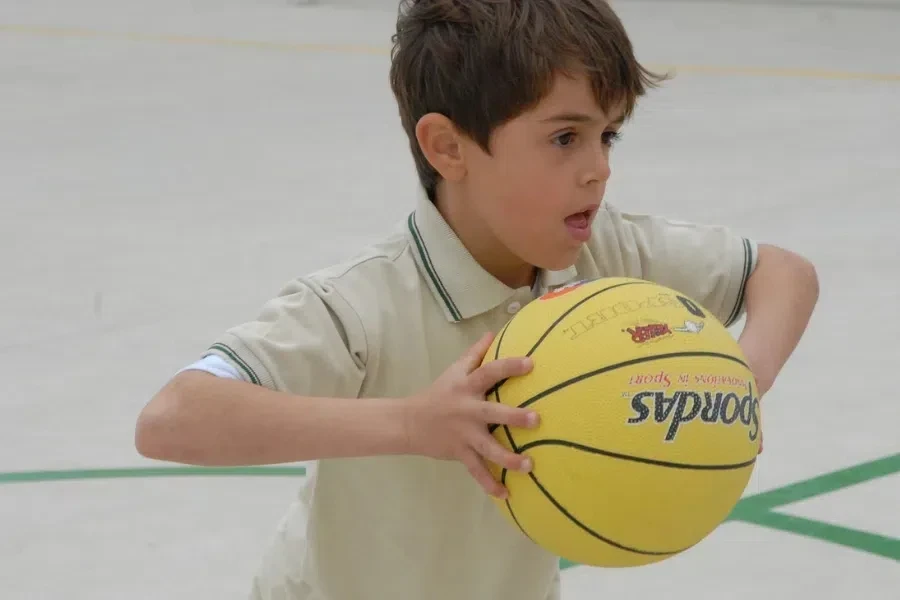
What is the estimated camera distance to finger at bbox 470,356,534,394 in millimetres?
1365

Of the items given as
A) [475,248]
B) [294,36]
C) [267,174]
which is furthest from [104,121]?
[475,248]

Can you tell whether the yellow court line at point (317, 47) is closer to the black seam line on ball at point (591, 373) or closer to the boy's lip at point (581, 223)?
the boy's lip at point (581, 223)

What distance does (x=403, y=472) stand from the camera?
1693mm

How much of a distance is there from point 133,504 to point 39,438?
0.38m

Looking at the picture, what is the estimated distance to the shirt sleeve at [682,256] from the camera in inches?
71.0

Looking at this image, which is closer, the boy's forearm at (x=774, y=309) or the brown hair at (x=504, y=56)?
the brown hair at (x=504, y=56)

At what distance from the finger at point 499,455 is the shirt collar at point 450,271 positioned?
316mm

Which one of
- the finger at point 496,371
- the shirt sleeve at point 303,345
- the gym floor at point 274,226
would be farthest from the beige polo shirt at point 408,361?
the gym floor at point 274,226

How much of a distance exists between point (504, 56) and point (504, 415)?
47 centimetres

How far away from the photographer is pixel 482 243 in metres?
1.70

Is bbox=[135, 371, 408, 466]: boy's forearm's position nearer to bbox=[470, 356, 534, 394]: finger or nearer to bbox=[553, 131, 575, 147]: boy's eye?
bbox=[470, 356, 534, 394]: finger

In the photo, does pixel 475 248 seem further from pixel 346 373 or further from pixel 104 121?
pixel 104 121

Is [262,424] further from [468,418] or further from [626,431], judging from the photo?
[626,431]

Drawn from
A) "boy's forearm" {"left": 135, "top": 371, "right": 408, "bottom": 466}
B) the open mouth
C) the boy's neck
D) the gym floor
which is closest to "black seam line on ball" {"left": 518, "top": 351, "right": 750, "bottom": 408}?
"boy's forearm" {"left": 135, "top": 371, "right": 408, "bottom": 466}
